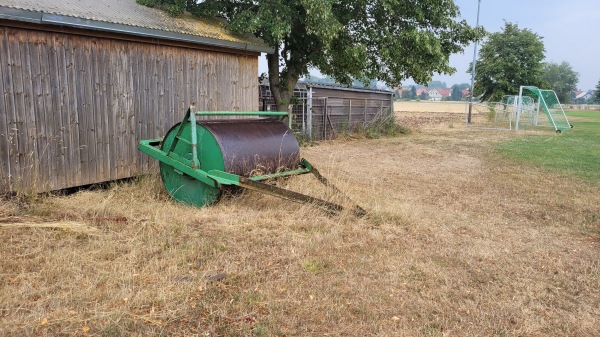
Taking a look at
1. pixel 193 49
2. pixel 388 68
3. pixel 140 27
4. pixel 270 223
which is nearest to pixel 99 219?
pixel 270 223

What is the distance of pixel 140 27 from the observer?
719 cm

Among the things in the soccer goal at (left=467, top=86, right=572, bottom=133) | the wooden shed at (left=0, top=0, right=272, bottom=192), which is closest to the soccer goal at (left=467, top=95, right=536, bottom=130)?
the soccer goal at (left=467, top=86, right=572, bottom=133)

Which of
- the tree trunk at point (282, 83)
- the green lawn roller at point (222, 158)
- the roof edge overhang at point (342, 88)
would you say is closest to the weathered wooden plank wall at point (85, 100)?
the green lawn roller at point (222, 158)

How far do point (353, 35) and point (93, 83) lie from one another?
7128mm

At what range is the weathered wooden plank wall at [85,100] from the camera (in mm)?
6047

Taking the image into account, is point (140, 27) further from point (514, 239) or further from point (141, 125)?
point (514, 239)

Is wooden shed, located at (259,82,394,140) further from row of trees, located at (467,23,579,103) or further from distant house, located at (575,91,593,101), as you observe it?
distant house, located at (575,91,593,101)

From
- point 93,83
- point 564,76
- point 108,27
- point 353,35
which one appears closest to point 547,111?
point 353,35

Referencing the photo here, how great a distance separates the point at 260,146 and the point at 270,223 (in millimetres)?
1423

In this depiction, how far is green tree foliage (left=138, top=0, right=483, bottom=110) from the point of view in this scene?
392 inches

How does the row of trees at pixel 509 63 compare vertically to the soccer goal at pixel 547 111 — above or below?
above

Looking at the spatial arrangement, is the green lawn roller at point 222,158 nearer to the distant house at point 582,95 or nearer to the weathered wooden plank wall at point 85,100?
the weathered wooden plank wall at point 85,100

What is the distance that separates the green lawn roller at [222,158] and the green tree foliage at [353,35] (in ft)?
13.0

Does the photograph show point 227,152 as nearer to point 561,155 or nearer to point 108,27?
point 108,27
